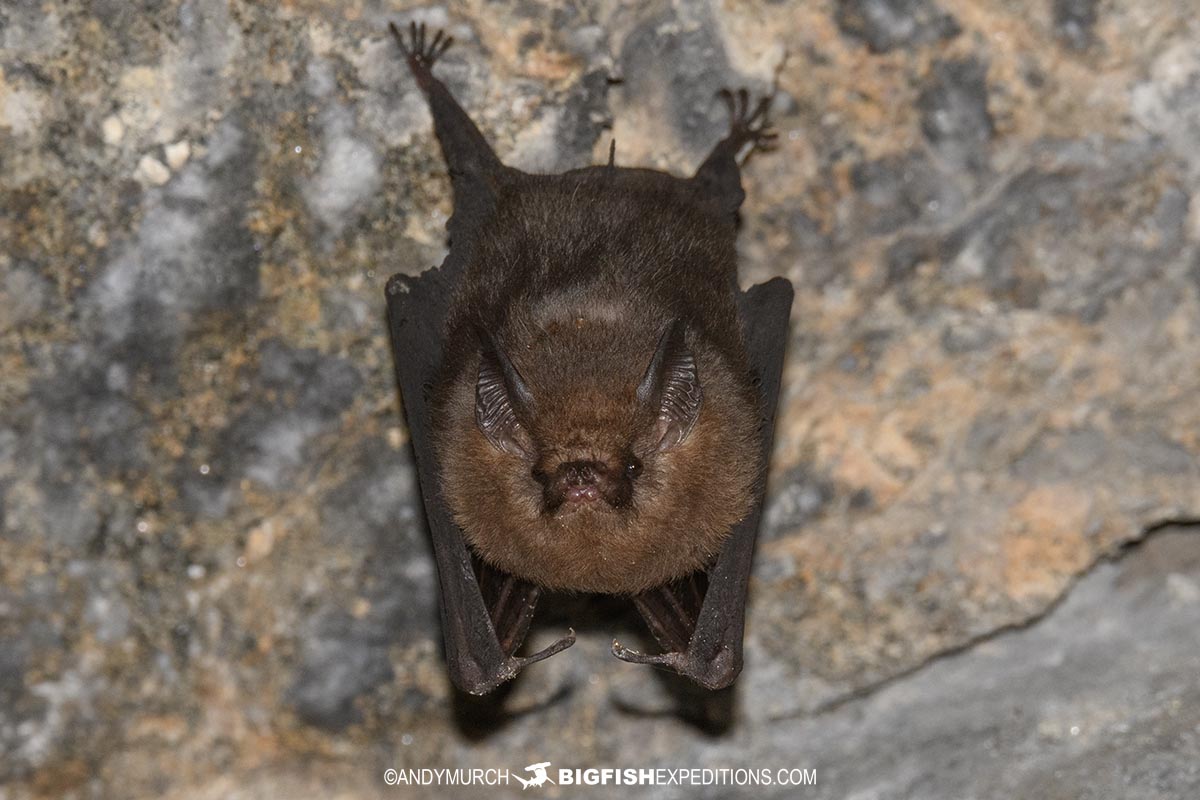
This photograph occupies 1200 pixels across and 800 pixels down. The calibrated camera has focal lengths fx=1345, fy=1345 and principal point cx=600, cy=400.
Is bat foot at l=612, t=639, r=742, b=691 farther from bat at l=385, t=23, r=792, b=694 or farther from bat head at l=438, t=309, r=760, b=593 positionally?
bat head at l=438, t=309, r=760, b=593

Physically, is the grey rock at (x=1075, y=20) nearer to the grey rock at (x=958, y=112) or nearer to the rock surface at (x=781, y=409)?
the rock surface at (x=781, y=409)

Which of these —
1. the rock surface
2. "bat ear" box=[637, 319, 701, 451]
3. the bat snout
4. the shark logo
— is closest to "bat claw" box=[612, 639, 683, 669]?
the bat snout

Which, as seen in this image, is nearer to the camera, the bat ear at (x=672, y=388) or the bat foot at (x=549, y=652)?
the bat ear at (x=672, y=388)

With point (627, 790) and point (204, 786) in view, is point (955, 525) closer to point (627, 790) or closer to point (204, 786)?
point (627, 790)

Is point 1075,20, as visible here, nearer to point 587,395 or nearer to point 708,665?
point 587,395

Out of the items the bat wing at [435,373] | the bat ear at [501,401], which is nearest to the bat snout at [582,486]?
the bat ear at [501,401]

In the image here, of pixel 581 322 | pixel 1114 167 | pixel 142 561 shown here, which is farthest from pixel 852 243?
pixel 142 561
